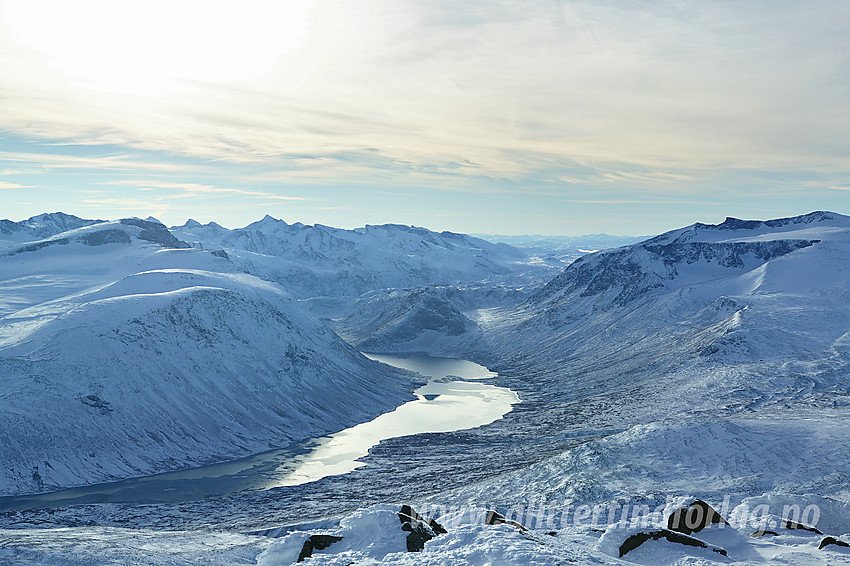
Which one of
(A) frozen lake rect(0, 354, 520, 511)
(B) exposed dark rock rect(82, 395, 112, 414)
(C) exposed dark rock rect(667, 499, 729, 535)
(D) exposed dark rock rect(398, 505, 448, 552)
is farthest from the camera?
(B) exposed dark rock rect(82, 395, 112, 414)

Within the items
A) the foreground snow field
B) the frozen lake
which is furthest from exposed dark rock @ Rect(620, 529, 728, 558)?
the frozen lake

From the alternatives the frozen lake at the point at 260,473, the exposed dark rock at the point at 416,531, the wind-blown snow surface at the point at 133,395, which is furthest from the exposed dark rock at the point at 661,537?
the wind-blown snow surface at the point at 133,395

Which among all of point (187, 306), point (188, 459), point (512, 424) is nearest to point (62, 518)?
point (188, 459)

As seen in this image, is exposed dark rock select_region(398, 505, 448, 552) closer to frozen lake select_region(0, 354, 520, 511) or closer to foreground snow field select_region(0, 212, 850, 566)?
foreground snow field select_region(0, 212, 850, 566)

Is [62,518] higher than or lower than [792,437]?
lower

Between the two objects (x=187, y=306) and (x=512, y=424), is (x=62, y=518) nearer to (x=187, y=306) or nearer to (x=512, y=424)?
(x=187, y=306)

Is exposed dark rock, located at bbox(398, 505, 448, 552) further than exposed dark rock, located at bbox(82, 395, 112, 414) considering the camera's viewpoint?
No
